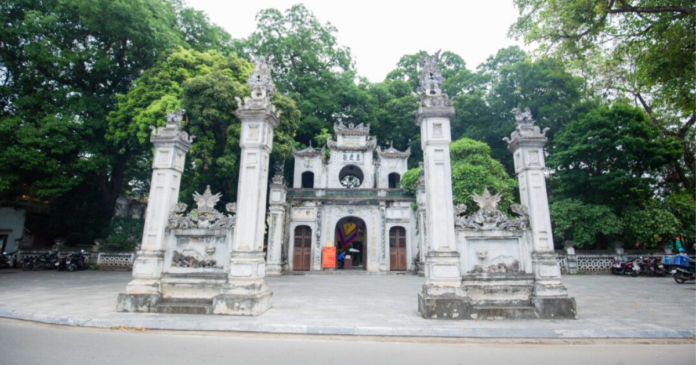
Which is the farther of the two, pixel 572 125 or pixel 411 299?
pixel 572 125

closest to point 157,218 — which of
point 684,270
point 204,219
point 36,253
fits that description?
point 204,219

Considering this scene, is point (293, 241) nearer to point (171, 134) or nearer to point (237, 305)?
point (171, 134)

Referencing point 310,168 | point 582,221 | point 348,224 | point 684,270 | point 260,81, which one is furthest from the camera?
point 310,168

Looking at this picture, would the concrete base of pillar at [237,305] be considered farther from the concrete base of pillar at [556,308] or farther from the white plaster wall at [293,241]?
the white plaster wall at [293,241]

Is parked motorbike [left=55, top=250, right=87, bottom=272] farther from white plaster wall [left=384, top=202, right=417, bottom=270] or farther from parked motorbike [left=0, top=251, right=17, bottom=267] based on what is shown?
white plaster wall [left=384, top=202, right=417, bottom=270]

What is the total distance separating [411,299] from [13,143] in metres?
19.1

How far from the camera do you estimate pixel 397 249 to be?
765 inches

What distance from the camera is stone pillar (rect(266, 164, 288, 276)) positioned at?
17.6m

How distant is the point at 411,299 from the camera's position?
29.0 feet

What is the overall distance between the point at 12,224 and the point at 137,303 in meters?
20.7

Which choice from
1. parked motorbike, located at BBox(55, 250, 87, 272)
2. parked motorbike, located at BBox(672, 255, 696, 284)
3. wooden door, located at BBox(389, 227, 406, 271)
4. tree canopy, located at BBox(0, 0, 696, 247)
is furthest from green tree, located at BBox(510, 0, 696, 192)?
parked motorbike, located at BBox(55, 250, 87, 272)

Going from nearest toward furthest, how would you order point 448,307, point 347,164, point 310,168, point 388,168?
1. point 448,307
2. point 310,168
3. point 347,164
4. point 388,168

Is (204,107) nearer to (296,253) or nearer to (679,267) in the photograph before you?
(296,253)

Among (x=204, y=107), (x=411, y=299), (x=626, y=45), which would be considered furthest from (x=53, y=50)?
(x=626, y=45)
